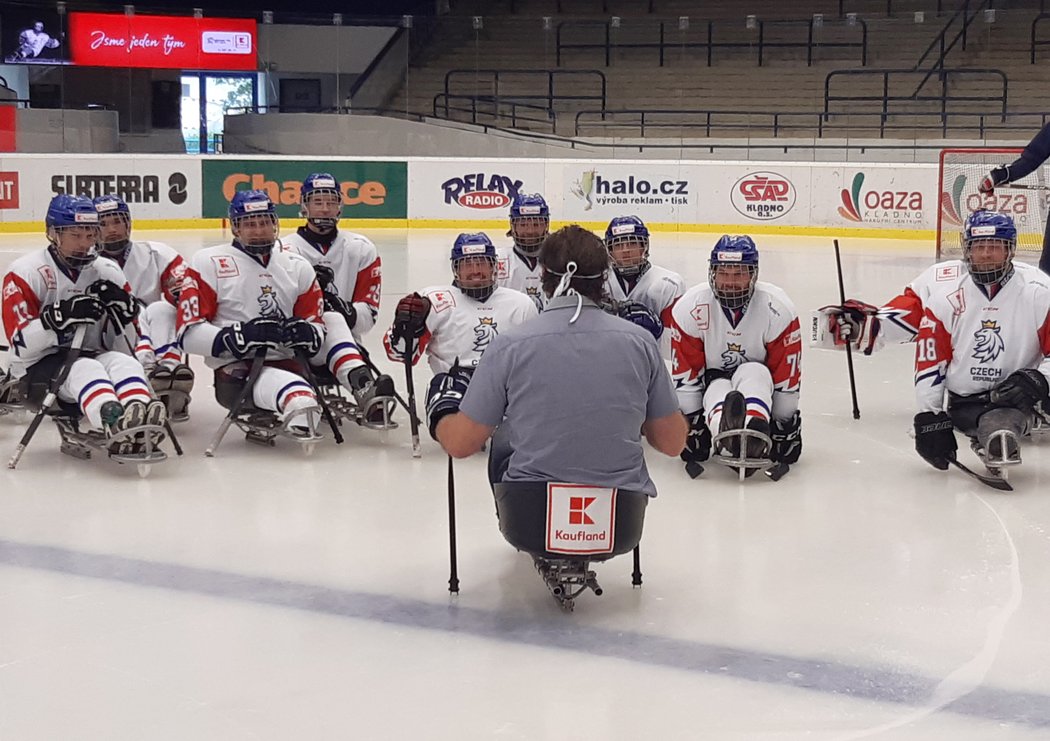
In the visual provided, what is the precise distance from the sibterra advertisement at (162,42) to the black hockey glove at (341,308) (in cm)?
1112

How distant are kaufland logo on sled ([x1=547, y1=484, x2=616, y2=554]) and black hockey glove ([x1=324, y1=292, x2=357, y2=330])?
3157mm

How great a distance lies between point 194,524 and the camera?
475 cm

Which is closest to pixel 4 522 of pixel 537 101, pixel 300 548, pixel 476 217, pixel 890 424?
pixel 300 548

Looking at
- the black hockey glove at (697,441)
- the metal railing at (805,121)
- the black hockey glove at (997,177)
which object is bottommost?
the black hockey glove at (697,441)

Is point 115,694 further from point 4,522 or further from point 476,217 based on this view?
point 476,217

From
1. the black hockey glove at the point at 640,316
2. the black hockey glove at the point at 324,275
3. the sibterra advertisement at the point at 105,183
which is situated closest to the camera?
the black hockey glove at the point at 640,316

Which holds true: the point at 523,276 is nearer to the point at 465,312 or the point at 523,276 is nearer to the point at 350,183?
the point at 465,312

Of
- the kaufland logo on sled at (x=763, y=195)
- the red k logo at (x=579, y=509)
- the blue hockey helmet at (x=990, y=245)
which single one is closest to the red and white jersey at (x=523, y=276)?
the blue hockey helmet at (x=990, y=245)

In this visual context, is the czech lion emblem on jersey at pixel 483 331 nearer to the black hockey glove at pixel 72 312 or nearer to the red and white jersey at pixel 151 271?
the black hockey glove at pixel 72 312

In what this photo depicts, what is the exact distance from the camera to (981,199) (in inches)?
546

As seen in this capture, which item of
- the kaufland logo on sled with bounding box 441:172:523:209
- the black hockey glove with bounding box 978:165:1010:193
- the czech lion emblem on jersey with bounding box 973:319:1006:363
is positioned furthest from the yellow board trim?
the czech lion emblem on jersey with bounding box 973:319:1006:363

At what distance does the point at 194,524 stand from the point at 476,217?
12.4 metres

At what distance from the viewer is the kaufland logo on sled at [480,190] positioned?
17.0 metres

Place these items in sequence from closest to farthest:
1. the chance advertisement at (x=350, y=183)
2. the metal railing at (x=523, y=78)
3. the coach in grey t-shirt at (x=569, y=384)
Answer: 1. the coach in grey t-shirt at (x=569, y=384)
2. the chance advertisement at (x=350, y=183)
3. the metal railing at (x=523, y=78)
